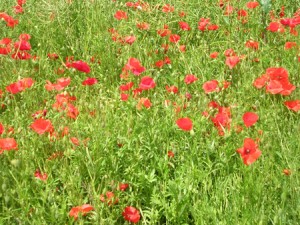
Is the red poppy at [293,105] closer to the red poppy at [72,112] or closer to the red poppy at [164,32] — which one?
the red poppy at [72,112]

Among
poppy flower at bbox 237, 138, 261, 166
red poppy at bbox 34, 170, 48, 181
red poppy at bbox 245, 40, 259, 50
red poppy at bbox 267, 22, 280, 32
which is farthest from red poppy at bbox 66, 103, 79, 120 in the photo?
red poppy at bbox 267, 22, 280, 32

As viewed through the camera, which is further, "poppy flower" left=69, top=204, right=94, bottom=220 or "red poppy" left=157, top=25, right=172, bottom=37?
"red poppy" left=157, top=25, right=172, bottom=37

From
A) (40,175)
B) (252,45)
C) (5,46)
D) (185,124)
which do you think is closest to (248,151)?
→ (185,124)

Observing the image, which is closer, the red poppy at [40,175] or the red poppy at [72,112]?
the red poppy at [40,175]

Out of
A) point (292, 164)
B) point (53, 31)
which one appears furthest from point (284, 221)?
point (53, 31)

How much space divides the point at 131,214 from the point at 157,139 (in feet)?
1.64

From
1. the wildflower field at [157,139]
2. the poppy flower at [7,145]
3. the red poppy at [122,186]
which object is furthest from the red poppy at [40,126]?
the red poppy at [122,186]

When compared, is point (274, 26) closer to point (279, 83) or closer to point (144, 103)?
point (279, 83)

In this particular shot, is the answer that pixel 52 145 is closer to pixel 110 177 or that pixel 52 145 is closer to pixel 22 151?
pixel 22 151

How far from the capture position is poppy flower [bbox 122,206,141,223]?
193cm

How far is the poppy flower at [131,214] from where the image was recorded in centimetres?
193

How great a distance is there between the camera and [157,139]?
2336 millimetres

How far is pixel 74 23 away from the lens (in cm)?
412

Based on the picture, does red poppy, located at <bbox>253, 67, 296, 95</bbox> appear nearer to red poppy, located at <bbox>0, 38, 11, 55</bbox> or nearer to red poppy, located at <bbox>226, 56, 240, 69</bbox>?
red poppy, located at <bbox>226, 56, 240, 69</bbox>
